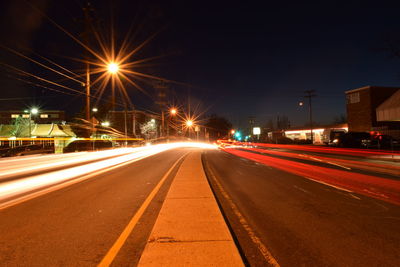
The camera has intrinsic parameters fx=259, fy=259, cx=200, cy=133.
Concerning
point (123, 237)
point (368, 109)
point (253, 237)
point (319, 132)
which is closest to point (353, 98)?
point (368, 109)

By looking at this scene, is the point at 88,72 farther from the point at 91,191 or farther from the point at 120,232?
the point at 120,232

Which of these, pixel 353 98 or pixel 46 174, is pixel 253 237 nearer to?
pixel 46 174

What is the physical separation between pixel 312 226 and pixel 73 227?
4.64 m

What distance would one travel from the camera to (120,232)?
475 cm

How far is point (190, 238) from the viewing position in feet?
14.2

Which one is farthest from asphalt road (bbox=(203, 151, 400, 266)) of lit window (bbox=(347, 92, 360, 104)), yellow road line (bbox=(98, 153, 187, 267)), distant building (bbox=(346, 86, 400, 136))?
lit window (bbox=(347, 92, 360, 104))

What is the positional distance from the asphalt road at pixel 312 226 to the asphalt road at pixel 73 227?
6.01 ft

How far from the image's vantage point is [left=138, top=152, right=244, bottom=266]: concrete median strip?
3.57 m

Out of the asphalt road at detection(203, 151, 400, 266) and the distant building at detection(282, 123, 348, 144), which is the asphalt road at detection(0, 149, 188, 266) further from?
the distant building at detection(282, 123, 348, 144)

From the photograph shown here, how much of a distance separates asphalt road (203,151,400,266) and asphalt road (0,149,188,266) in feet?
6.01

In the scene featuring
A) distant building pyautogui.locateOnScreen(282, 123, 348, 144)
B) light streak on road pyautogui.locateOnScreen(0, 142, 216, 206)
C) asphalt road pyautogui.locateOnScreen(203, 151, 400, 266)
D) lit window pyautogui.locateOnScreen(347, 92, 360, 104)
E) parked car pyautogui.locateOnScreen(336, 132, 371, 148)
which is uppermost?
lit window pyautogui.locateOnScreen(347, 92, 360, 104)

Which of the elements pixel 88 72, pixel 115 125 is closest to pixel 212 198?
pixel 88 72

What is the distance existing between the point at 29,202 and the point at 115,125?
202ft

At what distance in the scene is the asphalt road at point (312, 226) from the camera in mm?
3762
